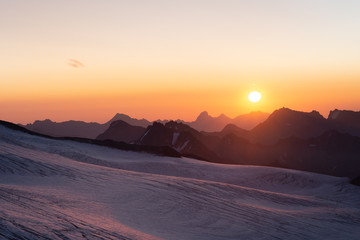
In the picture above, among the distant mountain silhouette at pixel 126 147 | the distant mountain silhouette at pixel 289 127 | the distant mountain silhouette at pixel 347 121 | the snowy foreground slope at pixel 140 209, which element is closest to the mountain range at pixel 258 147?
the distant mountain silhouette at pixel 289 127

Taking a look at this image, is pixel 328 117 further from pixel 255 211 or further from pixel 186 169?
pixel 255 211

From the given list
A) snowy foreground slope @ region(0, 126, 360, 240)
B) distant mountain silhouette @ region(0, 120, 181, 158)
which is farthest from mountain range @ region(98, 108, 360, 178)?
snowy foreground slope @ region(0, 126, 360, 240)

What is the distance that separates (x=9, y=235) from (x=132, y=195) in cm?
1055

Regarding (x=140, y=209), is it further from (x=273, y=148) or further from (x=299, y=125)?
(x=299, y=125)

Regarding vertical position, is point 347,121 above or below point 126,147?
above

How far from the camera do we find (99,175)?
24922 millimetres

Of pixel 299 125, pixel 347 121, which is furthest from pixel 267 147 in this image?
pixel 347 121

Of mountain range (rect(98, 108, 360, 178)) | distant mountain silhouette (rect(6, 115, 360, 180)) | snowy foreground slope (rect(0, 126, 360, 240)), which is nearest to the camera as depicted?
snowy foreground slope (rect(0, 126, 360, 240))

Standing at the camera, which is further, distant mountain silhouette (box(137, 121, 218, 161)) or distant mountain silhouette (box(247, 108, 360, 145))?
distant mountain silhouette (box(247, 108, 360, 145))

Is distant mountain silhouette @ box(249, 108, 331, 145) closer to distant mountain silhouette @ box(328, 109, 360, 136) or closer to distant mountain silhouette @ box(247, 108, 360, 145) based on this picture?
distant mountain silhouette @ box(247, 108, 360, 145)

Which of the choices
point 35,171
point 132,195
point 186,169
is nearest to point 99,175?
point 35,171

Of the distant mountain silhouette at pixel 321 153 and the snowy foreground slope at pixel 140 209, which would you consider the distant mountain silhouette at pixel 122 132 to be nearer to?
the distant mountain silhouette at pixel 321 153

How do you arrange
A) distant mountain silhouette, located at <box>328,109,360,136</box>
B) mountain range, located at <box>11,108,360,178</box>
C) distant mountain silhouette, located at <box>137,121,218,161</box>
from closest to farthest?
1. distant mountain silhouette, located at <box>137,121,218,161</box>
2. mountain range, located at <box>11,108,360,178</box>
3. distant mountain silhouette, located at <box>328,109,360,136</box>

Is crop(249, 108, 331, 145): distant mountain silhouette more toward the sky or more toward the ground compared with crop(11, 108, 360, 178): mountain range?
more toward the sky
